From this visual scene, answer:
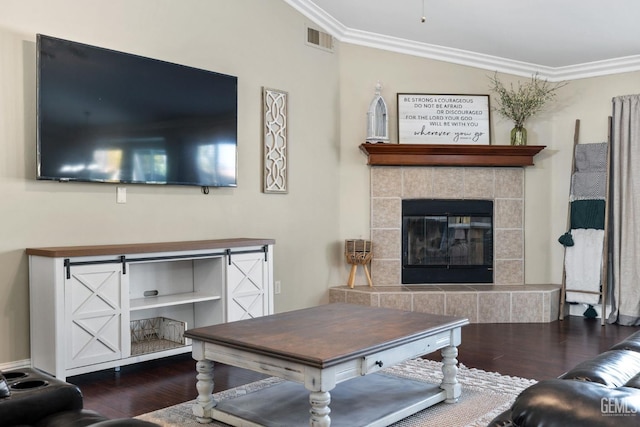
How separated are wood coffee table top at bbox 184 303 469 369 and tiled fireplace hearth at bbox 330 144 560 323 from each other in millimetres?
2193

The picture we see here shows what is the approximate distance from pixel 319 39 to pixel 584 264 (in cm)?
338

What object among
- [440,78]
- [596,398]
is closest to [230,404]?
[596,398]

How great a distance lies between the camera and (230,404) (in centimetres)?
305

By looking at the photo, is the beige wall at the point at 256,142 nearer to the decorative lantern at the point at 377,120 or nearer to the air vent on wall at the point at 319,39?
the air vent on wall at the point at 319,39

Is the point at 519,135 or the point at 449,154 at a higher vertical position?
the point at 519,135

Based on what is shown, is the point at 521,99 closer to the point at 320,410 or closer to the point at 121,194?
the point at 121,194

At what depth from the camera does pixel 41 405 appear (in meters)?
1.87

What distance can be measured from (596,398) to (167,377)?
10.2ft

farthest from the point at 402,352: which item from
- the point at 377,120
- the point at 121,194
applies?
the point at 377,120

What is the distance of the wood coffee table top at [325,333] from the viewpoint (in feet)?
8.54

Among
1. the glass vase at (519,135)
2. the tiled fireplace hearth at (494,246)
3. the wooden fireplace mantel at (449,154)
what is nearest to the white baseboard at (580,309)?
the tiled fireplace hearth at (494,246)

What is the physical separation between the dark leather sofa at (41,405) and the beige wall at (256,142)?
6.34 ft

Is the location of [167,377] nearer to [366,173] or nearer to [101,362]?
[101,362]

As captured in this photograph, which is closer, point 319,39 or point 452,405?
point 452,405
